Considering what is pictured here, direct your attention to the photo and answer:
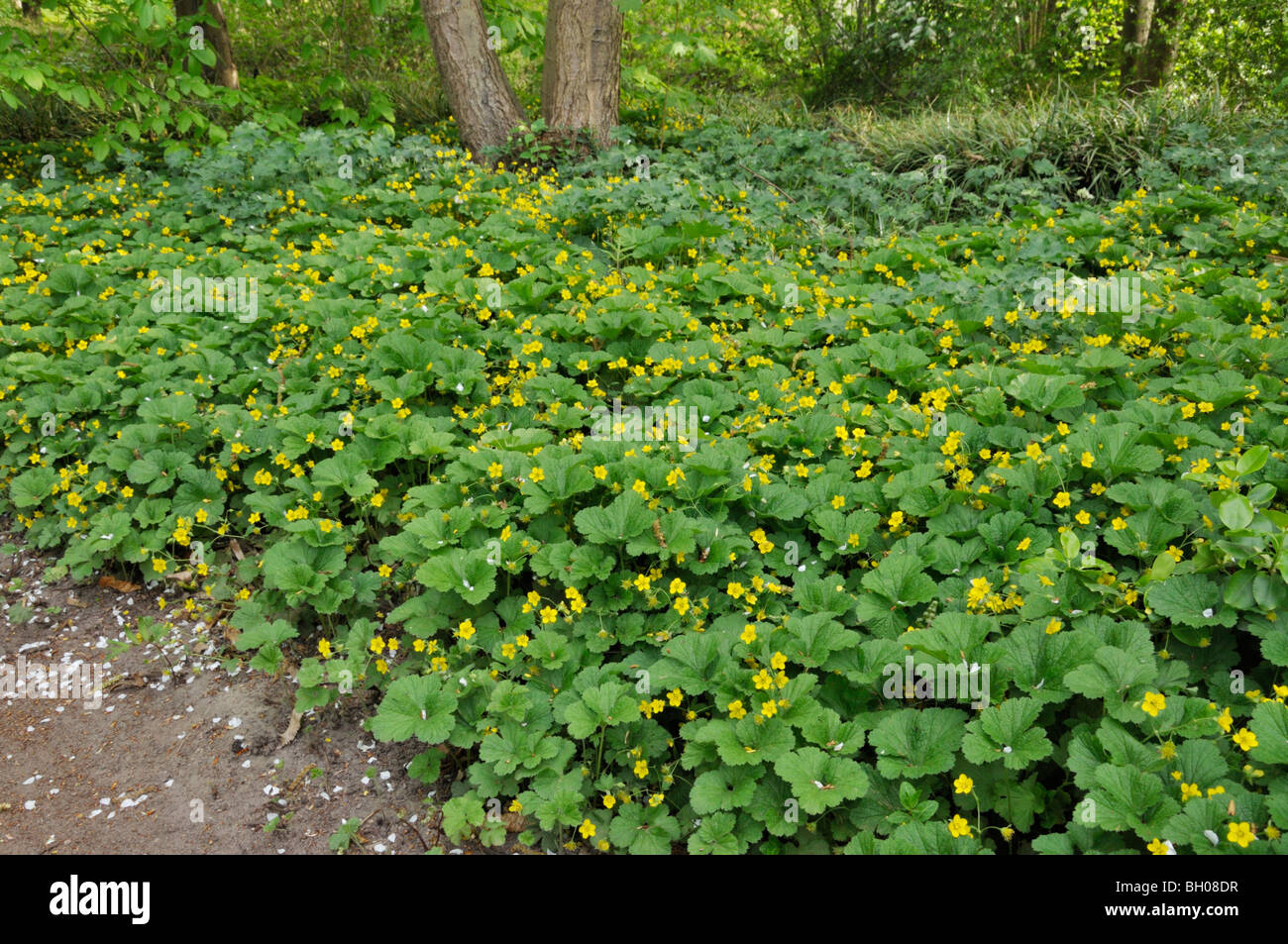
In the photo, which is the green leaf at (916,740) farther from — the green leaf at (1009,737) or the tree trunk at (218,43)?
the tree trunk at (218,43)

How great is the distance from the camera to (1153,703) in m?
2.09

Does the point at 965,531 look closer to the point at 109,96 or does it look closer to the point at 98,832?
the point at 98,832

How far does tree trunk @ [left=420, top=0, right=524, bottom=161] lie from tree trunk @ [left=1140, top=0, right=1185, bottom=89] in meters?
7.19

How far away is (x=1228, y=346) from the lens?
147 inches

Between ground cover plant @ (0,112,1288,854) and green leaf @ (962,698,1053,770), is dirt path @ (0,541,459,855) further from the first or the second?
green leaf @ (962,698,1053,770)

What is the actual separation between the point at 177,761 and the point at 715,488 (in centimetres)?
206

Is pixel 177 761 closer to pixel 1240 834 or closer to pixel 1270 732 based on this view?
pixel 1240 834

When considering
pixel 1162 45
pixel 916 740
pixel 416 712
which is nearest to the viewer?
pixel 916 740

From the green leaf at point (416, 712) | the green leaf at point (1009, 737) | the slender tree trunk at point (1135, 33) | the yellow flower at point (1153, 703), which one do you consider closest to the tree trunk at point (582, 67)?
the green leaf at point (416, 712)

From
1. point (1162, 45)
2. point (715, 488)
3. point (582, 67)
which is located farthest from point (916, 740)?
point (1162, 45)

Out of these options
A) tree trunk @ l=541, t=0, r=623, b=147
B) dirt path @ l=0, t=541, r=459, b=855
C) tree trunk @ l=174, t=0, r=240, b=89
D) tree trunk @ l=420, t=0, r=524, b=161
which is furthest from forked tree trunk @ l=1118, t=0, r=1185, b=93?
dirt path @ l=0, t=541, r=459, b=855

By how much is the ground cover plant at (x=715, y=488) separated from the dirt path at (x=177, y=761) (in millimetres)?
152

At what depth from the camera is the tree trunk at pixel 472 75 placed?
23.9 ft
